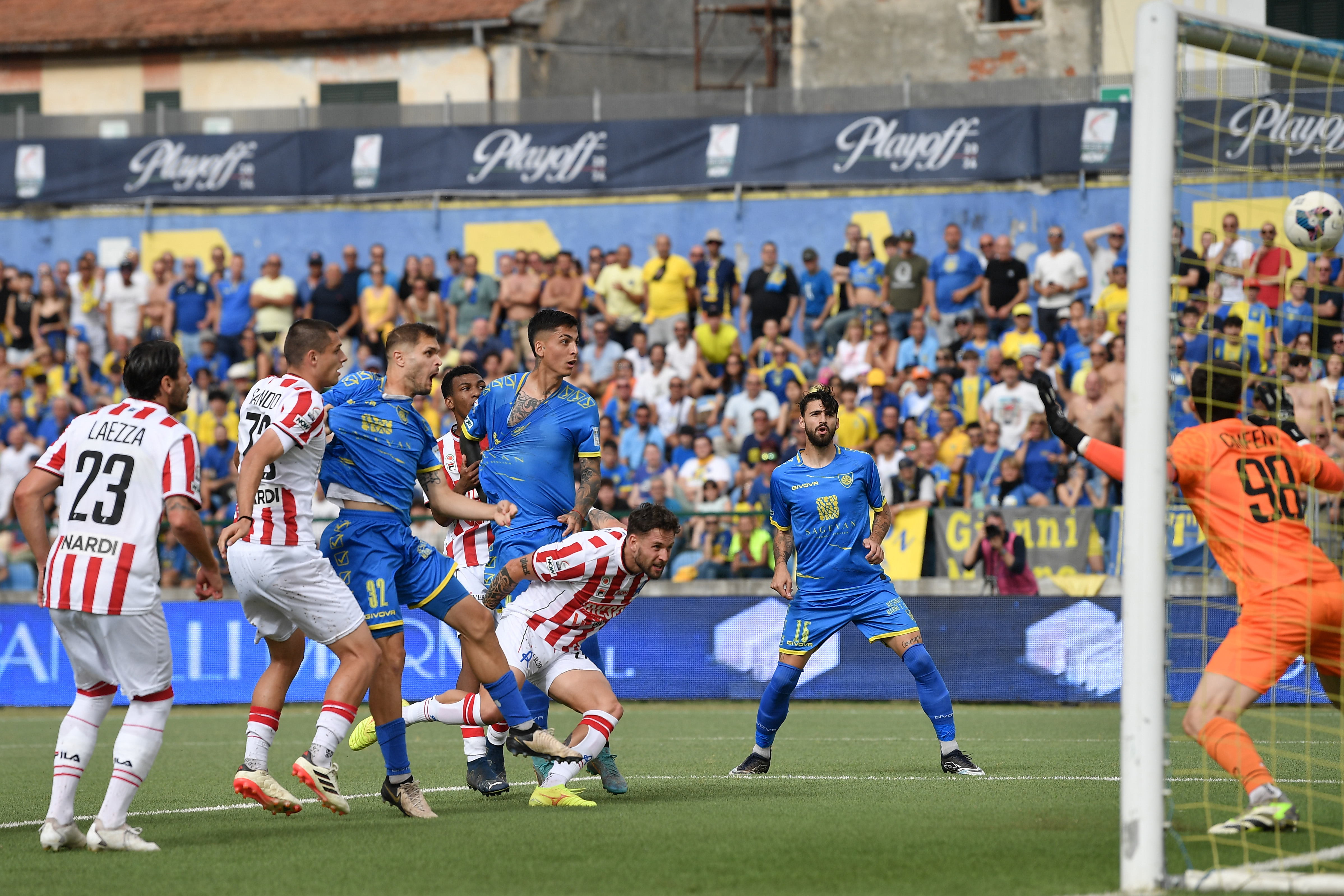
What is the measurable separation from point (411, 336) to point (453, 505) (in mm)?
917

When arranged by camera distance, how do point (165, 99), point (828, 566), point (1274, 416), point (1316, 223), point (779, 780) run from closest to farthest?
point (1274, 416) < point (1316, 223) < point (779, 780) < point (828, 566) < point (165, 99)

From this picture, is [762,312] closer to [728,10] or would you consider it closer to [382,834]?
[728,10]

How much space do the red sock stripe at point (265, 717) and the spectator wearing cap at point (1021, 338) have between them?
1289 cm

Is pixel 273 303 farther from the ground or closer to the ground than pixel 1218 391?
farther from the ground

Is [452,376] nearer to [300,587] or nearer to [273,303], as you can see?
[300,587]

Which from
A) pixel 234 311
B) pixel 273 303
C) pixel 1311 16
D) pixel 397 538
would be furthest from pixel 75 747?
pixel 1311 16

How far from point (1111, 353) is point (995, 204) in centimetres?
558

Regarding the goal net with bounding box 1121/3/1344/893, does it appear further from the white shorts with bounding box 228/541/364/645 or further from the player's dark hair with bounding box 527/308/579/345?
the white shorts with bounding box 228/541/364/645

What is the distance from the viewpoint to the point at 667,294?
21781mm

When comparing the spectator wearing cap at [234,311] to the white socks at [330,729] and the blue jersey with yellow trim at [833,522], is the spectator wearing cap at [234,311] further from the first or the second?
the white socks at [330,729]

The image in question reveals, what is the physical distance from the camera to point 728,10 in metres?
31.8

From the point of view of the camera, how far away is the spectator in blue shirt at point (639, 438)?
752 inches

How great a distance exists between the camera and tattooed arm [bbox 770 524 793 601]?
1030cm

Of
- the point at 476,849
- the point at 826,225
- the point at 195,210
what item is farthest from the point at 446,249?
the point at 476,849
